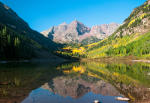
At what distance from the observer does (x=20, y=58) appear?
5295 inches

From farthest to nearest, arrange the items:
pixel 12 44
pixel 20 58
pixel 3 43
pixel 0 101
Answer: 1. pixel 20 58
2. pixel 12 44
3. pixel 3 43
4. pixel 0 101

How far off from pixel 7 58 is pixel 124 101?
119813mm

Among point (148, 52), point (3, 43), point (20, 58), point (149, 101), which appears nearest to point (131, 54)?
point (148, 52)

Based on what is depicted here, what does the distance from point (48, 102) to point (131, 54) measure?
200185 millimetres

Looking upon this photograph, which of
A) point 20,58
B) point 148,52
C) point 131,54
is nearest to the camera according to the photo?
point 20,58

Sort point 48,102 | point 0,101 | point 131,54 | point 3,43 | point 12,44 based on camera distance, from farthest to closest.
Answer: point 131,54, point 12,44, point 3,43, point 48,102, point 0,101

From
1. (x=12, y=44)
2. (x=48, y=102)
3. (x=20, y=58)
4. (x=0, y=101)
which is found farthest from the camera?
(x=20, y=58)

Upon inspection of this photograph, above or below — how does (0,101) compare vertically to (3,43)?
below

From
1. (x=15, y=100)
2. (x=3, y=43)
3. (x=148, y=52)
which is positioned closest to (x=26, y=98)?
(x=15, y=100)

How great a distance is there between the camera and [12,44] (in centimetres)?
12150

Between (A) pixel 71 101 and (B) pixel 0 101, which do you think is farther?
(A) pixel 71 101

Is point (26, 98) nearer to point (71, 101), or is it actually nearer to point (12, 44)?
point (71, 101)

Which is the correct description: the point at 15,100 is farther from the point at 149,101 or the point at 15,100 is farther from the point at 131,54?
the point at 131,54

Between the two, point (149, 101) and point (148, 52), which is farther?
point (148, 52)
